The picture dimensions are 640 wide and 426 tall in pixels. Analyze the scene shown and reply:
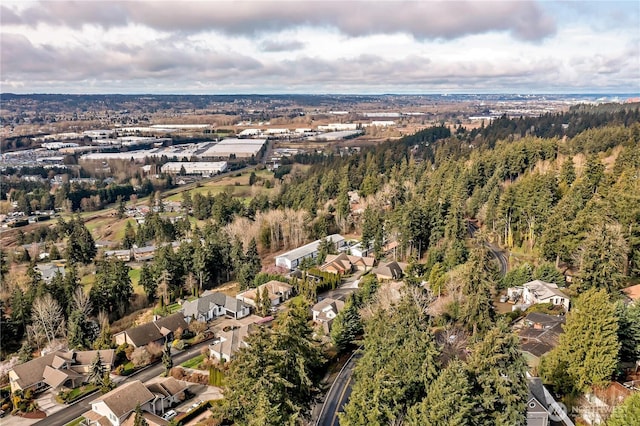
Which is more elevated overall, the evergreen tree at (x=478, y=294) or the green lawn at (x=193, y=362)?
the evergreen tree at (x=478, y=294)

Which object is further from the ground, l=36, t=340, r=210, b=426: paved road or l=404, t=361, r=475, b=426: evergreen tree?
l=404, t=361, r=475, b=426: evergreen tree

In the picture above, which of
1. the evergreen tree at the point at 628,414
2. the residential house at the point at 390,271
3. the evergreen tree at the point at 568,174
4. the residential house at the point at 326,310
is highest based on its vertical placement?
the evergreen tree at the point at 568,174

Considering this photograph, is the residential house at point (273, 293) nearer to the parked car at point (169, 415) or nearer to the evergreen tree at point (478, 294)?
the parked car at point (169, 415)

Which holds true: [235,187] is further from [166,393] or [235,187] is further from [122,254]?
[166,393]

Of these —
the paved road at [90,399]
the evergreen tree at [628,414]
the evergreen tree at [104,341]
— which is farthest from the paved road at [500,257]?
the evergreen tree at [104,341]

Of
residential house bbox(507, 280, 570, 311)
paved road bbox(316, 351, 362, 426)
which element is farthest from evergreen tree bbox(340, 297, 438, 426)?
residential house bbox(507, 280, 570, 311)

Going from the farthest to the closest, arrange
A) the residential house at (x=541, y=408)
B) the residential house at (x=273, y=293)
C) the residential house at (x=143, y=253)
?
the residential house at (x=143, y=253), the residential house at (x=273, y=293), the residential house at (x=541, y=408)

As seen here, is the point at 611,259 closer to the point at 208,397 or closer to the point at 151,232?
the point at 208,397

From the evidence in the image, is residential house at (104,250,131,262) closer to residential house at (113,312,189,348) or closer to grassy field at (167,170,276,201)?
residential house at (113,312,189,348)
